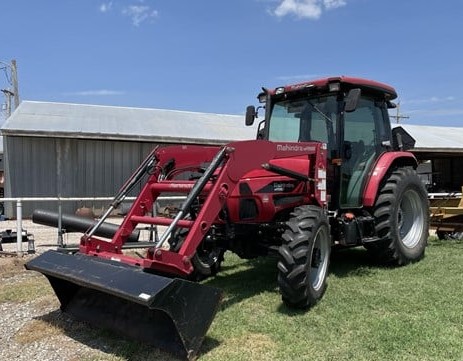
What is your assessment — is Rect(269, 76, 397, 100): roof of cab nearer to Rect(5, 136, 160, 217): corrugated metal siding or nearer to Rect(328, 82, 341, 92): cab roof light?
Rect(328, 82, 341, 92): cab roof light

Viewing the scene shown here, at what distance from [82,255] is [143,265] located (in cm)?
89

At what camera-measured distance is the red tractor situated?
14.0 ft

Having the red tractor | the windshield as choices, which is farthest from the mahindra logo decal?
the windshield

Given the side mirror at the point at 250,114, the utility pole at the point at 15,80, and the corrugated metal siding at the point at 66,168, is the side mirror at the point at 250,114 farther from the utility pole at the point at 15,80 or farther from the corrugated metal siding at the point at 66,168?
the utility pole at the point at 15,80

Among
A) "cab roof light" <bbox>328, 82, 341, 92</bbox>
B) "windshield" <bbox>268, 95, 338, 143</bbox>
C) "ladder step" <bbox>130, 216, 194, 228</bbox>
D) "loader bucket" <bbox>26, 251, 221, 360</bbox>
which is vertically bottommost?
"loader bucket" <bbox>26, 251, 221, 360</bbox>

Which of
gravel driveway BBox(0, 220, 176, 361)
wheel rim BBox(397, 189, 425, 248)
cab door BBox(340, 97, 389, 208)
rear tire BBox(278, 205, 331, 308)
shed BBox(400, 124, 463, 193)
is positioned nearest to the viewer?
gravel driveway BBox(0, 220, 176, 361)

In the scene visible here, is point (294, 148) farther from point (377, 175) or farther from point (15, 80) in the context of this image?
point (15, 80)

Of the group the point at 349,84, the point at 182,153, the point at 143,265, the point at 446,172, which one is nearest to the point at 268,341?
the point at 143,265

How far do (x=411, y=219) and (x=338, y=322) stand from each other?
3.53m

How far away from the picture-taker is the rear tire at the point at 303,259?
4863 mm

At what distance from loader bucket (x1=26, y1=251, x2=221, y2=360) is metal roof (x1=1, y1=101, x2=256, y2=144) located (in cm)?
1108

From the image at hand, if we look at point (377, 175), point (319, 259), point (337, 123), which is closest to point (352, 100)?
point (337, 123)

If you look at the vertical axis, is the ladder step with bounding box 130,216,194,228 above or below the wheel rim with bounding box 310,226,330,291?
above

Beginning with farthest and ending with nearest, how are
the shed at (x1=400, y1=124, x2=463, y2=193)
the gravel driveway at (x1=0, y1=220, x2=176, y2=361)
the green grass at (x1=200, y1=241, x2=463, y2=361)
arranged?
the shed at (x1=400, y1=124, x2=463, y2=193) < the gravel driveway at (x1=0, y1=220, x2=176, y2=361) < the green grass at (x1=200, y1=241, x2=463, y2=361)
